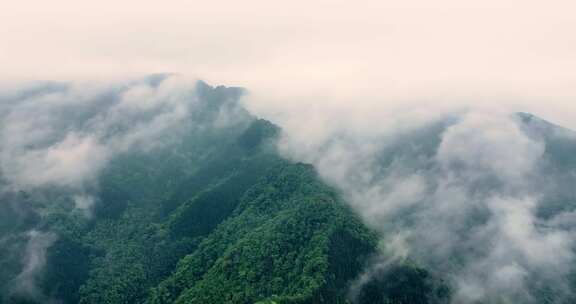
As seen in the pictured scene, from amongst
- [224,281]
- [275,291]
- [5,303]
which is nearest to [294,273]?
[275,291]

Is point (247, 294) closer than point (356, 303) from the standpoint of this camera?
Yes

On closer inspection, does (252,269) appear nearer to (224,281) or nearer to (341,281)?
(224,281)

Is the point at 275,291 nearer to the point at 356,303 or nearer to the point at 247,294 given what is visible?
the point at 247,294

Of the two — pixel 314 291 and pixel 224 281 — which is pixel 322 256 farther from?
pixel 224 281

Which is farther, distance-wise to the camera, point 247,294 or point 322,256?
point 322,256

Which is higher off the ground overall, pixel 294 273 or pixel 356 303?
pixel 294 273

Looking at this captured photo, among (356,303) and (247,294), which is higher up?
(247,294)

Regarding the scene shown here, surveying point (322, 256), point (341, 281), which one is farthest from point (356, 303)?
point (322, 256)

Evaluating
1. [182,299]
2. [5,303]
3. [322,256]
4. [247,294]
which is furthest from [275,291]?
[5,303]

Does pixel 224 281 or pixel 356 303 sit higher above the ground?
pixel 224 281
